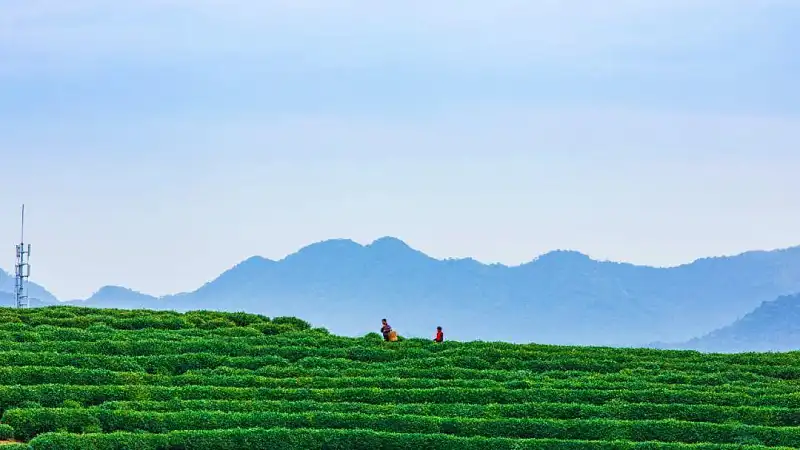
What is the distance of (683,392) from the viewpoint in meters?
39.3

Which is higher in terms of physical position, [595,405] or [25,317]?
[25,317]

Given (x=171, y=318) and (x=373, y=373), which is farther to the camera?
(x=171, y=318)

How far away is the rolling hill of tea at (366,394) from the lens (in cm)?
3366

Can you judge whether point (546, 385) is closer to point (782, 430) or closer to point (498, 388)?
point (498, 388)

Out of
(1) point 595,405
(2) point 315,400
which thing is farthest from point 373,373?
(1) point 595,405

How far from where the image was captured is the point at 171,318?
177 ft

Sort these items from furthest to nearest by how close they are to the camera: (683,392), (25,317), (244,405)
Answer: (25,317), (683,392), (244,405)

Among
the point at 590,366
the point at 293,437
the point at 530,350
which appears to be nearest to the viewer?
the point at 293,437

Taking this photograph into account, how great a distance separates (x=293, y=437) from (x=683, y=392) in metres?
13.8

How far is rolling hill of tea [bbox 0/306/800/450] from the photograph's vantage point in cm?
3366

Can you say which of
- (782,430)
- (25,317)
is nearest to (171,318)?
(25,317)

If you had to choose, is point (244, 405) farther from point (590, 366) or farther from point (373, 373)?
point (590, 366)

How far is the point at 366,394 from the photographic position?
127ft

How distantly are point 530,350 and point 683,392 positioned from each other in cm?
1077
